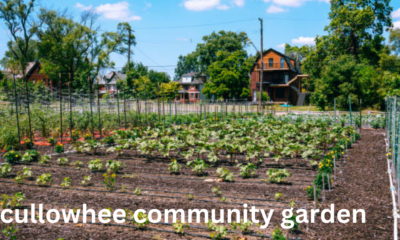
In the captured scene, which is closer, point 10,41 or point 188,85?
point 10,41

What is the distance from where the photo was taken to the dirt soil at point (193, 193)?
210 inches

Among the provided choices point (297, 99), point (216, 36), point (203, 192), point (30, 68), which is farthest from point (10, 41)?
point (203, 192)

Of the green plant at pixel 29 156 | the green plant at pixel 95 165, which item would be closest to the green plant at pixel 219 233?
the green plant at pixel 95 165

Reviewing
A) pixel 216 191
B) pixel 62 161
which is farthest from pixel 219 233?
pixel 62 161

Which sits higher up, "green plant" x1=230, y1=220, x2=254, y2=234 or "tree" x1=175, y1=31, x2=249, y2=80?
"tree" x1=175, y1=31, x2=249, y2=80

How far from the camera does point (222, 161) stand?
10.8 m

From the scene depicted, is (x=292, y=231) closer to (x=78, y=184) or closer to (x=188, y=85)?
(x=78, y=184)

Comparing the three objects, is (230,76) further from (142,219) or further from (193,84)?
(142,219)

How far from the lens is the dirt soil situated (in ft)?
17.5

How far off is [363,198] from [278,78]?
44695mm

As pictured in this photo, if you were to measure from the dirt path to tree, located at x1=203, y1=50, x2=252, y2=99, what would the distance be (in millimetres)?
36985

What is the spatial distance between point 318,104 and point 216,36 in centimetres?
3155

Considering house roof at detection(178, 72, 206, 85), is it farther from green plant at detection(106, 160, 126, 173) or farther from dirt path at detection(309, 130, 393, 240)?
green plant at detection(106, 160, 126, 173)

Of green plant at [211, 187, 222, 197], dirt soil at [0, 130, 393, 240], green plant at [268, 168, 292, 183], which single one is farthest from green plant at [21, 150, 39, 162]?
green plant at [268, 168, 292, 183]
